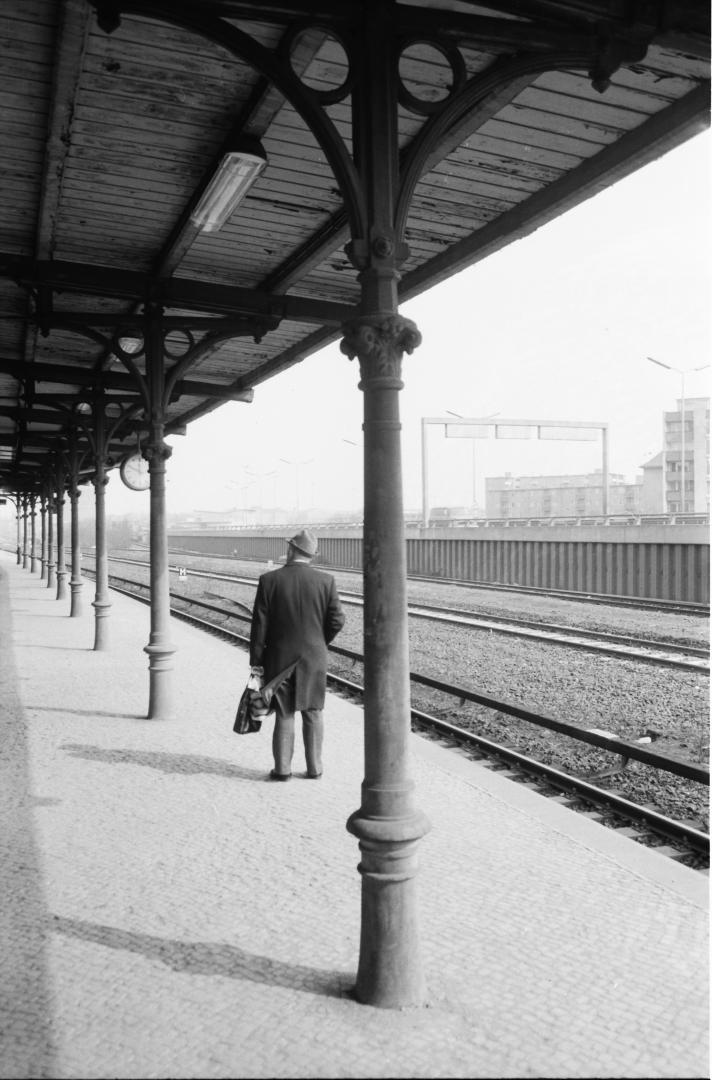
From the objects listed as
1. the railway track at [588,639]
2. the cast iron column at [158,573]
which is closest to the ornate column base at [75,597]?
the railway track at [588,639]

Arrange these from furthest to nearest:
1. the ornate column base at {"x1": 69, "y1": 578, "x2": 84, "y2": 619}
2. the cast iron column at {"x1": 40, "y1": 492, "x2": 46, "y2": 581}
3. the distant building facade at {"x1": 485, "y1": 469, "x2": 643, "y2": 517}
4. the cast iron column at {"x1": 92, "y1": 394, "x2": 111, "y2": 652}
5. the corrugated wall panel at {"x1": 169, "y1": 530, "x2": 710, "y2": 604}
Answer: the distant building facade at {"x1": 485, "y1": 469, "x2": 643, "y2": 517}, the cast iron column at {"x1": 40, "y1": 492, "x2": 46, "y2": 581}, the corrugated wall panel at {"x1": 169, "y1": 530, "x2": 710, "y2": 604}, the ornate column base at {"x1": 69, "y1": 578, "x2": 84, "y2": 619}, the cast iron column at {"x1": 92, "y1": 394, "x2": 111, "y2": 652}

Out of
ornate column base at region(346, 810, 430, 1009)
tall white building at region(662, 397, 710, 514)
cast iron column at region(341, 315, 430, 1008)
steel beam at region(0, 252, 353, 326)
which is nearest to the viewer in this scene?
ornate column base at region(346, 810, 430, 1009)

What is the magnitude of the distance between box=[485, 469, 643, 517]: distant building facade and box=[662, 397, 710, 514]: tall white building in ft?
25.0

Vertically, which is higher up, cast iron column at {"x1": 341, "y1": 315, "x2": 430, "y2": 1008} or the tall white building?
the tall white building

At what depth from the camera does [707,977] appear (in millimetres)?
3789

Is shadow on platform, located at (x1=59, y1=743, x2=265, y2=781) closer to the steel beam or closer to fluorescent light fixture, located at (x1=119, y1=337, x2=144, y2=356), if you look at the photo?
the steel beam

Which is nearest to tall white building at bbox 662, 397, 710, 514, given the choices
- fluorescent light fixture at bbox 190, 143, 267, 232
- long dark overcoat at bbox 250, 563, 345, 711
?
long dark overcoat at bbox 250, 563, 345, 711

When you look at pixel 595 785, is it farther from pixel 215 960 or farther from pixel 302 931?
pixel 215 960

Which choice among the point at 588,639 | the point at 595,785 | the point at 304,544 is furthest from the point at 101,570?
the point at 595,785

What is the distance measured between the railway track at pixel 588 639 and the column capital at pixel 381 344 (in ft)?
31.8

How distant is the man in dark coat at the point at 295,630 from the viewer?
6.45 metres

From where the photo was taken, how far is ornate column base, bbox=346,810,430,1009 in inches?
141

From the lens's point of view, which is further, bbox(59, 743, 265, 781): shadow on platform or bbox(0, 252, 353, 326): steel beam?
bbox(59, 743, 265, 781): shadow on platform

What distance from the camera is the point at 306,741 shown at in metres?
6.89
